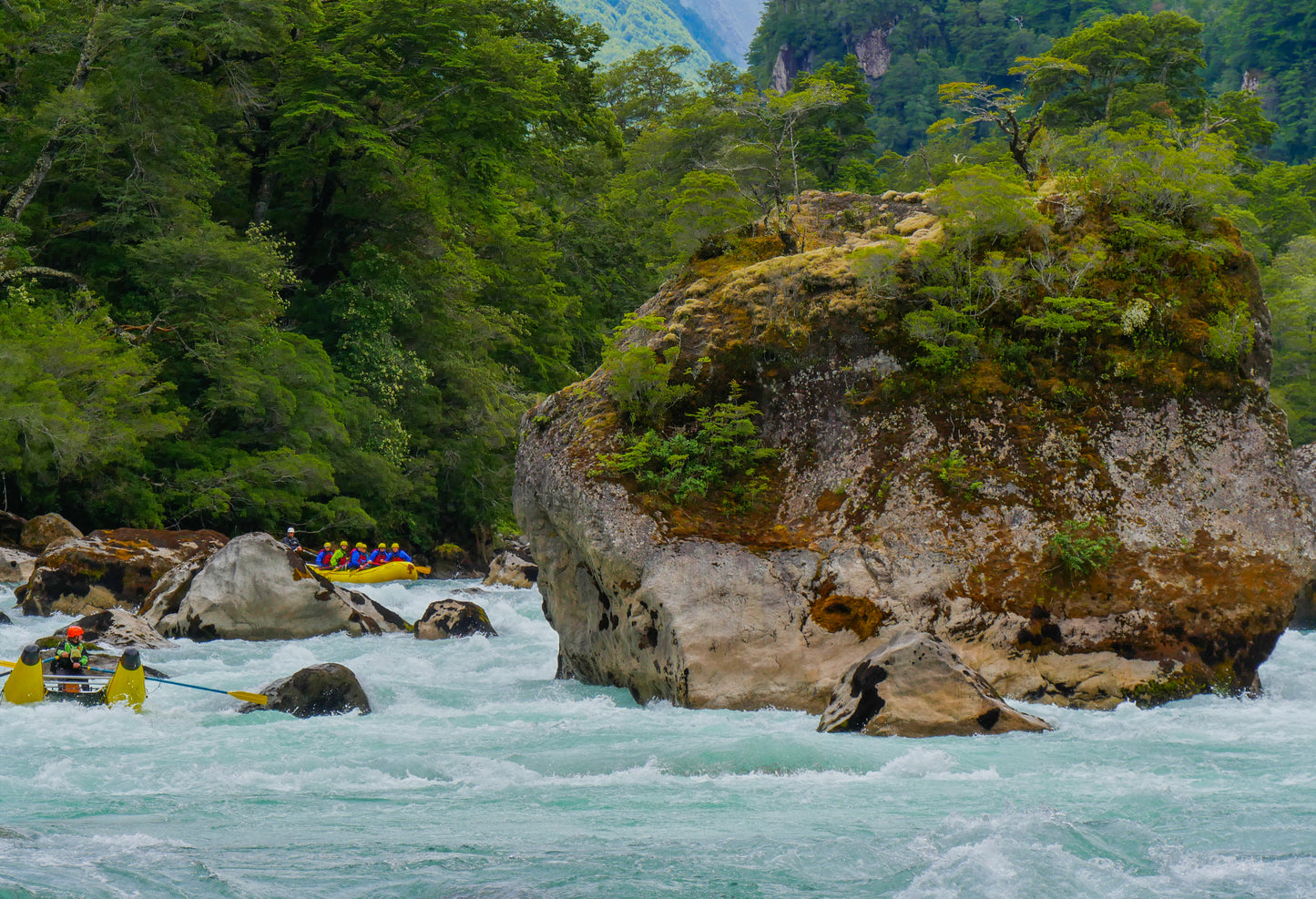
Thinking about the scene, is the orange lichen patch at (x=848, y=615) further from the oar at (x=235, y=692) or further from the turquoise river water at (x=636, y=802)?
the oar at (x=235, y=692)

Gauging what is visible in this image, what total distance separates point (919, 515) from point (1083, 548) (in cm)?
137

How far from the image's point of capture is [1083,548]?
30.4 ft

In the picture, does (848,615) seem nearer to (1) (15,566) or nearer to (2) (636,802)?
(2) (636,802)

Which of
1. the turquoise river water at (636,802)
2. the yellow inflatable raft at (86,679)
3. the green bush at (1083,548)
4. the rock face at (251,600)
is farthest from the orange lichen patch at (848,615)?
the rock face at (251,600)

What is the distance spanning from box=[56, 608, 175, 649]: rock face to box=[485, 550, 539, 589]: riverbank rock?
8896mm

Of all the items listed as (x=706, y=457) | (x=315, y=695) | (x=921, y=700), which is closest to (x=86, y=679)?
(x=315, y=695)

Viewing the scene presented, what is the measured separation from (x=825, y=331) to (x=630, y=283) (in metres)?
25.7

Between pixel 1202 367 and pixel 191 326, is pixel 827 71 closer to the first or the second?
pixel 191 326

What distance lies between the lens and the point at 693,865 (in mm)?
5059

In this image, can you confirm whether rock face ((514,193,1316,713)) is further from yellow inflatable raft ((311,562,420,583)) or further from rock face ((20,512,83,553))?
rock face ((20,512,83,553))

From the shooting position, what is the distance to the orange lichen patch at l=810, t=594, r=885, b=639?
354 inches

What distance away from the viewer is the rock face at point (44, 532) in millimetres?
18297

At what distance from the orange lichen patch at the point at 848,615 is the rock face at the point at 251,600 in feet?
23.2

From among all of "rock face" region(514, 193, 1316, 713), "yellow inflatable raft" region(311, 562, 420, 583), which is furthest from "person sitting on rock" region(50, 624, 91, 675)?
"yellow inflatable raft" region(311, 562, 420, 583)
